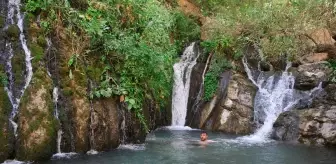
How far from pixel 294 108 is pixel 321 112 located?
1.61 metres

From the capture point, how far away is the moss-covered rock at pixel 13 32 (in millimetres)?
9930

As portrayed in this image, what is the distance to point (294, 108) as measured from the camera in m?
15.2

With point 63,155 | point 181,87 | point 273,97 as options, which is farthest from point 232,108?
point 63,155

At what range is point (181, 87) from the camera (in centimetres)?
1766

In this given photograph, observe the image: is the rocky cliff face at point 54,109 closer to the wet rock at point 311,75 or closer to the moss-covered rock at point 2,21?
the moss-covered rock at point 2,21

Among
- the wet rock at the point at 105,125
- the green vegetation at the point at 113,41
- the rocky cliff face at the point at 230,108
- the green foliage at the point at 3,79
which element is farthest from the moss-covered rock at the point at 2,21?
the rocky cliff face at the point at 230,108

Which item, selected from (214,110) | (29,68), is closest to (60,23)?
(29,68)

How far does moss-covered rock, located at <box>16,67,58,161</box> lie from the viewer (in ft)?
29.0

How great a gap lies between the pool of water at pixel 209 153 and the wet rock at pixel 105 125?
0.25 m

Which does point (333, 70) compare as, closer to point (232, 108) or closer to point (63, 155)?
point (232, 108)

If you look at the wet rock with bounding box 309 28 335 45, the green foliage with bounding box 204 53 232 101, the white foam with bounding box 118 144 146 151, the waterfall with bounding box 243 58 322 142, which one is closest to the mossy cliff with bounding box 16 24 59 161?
the white foam with bounding box 118 144 146 151

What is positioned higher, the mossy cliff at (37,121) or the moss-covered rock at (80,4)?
the moss-covered rock at (80,4)

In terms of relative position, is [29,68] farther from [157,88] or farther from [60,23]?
[157,88]

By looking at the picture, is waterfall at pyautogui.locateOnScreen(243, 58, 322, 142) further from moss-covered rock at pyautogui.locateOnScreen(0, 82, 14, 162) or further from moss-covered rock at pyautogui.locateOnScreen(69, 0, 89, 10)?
moss-covered rock at pyautogui.locateOnScreen(0, 82, 14, 162)
